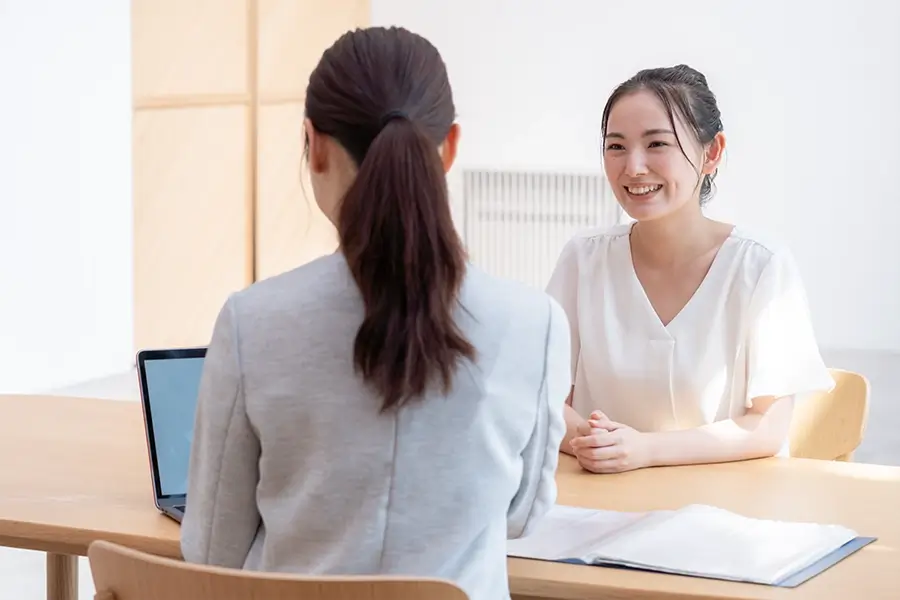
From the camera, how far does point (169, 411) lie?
1.73 metres

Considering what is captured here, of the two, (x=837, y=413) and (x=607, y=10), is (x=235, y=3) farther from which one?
(x=837, y=413)

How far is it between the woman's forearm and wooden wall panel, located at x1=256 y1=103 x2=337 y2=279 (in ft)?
15.5

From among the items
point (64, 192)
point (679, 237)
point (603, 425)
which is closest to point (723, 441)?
point (603, 425)

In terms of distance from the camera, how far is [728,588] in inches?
55.0

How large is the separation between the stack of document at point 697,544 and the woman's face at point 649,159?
0.68m

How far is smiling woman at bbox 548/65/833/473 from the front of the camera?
2.12 meters

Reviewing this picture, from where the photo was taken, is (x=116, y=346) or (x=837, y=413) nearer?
(x=837, y=413)

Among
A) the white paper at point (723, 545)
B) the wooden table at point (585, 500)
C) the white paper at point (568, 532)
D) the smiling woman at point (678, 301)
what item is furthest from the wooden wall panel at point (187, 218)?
the white paper at point (723, 545)

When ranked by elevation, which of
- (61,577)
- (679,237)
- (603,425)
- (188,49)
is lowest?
(61,577)

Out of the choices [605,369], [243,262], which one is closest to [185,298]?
[243,262]

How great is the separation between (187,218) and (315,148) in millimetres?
5110

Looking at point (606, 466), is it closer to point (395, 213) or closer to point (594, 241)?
point (594, 241)

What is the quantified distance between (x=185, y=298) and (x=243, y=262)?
0.49m

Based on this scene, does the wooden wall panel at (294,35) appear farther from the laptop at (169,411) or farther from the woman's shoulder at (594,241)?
the laptop at (169,411)
